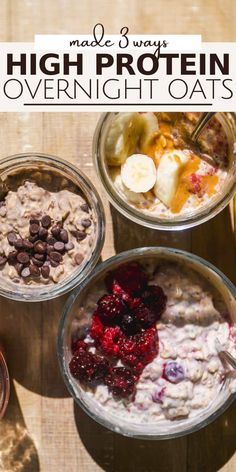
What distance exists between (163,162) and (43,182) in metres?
0.33

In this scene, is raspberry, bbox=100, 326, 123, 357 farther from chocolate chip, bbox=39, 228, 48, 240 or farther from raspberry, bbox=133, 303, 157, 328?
chocolate chip, bbox=39, 228, 48, 240

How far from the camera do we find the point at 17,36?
6.89 ft

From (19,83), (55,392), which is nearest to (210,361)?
(55,392)

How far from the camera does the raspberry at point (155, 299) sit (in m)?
1.95

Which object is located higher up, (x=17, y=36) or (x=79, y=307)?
(x=17, y=36)

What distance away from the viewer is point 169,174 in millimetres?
1926

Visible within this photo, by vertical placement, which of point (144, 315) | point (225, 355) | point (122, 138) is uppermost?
point (122, 138)

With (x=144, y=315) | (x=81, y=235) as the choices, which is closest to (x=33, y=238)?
(x=81, y=235)

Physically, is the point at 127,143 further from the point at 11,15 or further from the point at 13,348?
the point at 13,348

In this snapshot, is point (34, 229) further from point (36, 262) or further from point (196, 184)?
point (196, 184)

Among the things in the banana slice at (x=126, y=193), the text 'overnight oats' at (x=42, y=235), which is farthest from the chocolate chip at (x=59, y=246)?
the banana slice at (x=126, y=193)

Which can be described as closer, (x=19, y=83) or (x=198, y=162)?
(x=198, y=162)

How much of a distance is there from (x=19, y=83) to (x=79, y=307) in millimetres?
692

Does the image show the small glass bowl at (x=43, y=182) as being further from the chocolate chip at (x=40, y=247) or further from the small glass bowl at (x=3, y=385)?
the small glass bowl at (x=3, y=385)
